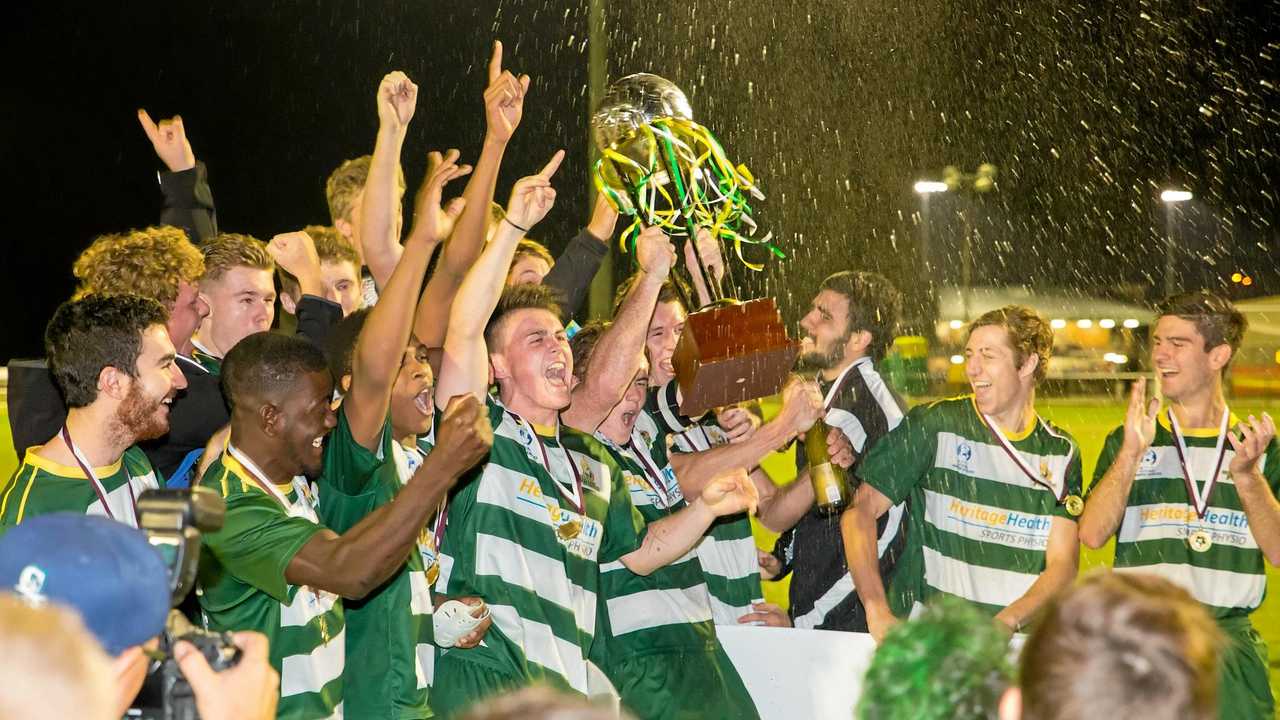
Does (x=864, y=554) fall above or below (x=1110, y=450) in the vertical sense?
below

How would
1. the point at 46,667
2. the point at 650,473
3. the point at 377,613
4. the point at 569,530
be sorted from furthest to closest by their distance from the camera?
the point at 650,473
the point at 569,530
the point at 377,613
the point at 46,667

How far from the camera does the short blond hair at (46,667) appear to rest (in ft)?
4.61

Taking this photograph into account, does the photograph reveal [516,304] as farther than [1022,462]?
No

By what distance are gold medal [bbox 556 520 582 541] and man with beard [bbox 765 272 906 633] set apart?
1.57 metres

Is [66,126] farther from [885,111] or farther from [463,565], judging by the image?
[885,111]

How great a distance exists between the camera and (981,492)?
5602mm

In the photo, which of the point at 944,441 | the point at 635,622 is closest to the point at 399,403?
the point at 635,622

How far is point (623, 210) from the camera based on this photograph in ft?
18.0

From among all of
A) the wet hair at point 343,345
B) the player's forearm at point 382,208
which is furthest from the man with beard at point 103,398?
the player's forearm at point 382,208

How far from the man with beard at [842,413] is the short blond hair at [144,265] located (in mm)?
2475

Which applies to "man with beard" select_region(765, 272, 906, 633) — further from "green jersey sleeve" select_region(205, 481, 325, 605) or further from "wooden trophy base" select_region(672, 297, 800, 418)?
"green jersey sleeve" select_region(205, 481, 325, 605)

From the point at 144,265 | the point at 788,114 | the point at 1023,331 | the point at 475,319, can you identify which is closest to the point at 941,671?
the point at 475,319

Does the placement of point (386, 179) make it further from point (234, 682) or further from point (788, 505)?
point (234, 682)

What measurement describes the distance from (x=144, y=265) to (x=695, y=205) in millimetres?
1978
